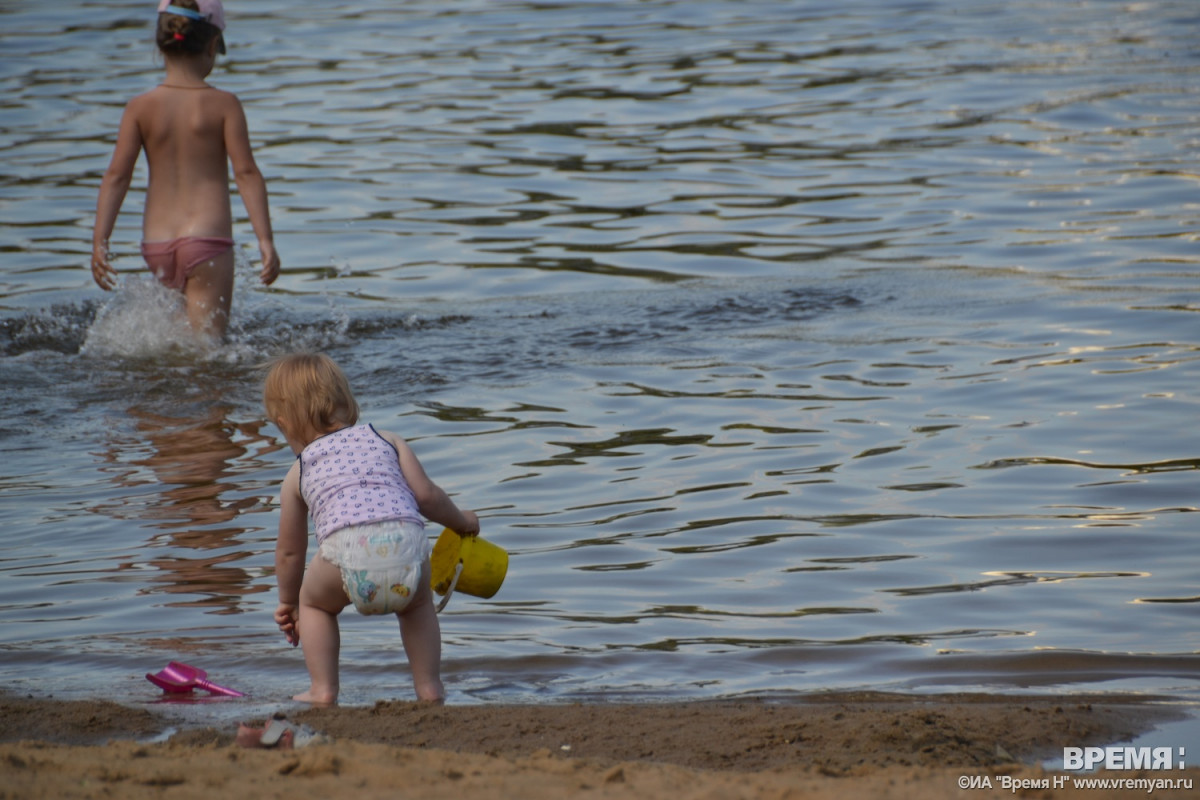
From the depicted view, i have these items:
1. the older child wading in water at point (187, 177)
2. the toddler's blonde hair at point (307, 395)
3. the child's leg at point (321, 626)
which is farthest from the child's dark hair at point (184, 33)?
the child's leg at point (321, 626)

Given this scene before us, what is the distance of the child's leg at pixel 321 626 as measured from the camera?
4617 mm

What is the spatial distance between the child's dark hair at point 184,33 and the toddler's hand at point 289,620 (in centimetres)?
391

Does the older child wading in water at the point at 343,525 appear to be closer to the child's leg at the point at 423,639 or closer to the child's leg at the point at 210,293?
the child's leg at the point at 423,639

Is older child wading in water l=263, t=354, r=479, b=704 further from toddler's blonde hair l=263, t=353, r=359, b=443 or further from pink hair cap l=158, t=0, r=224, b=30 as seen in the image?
pink hair cap l=158, t=0, r=224, b=30

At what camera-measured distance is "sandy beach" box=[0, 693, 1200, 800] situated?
342cm

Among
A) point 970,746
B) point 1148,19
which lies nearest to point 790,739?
point 970,746

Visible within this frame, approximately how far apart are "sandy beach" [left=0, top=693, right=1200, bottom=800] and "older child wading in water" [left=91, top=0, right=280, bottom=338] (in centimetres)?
384

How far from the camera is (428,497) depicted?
186 inches

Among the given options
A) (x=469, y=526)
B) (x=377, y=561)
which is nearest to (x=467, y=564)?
(x=469, y=526)

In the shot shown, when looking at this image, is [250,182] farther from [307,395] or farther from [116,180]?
[307,395]

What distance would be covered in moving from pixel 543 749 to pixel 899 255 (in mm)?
7303

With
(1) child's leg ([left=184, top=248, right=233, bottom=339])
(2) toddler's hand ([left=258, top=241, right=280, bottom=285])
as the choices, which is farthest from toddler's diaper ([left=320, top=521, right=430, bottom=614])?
(1) child's leg ([left=184, top=248, right=233, bottom=339])

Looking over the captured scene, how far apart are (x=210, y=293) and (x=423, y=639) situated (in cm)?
408

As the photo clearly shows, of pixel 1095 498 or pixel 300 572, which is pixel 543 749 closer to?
pixel 300 572
